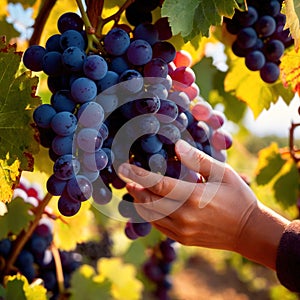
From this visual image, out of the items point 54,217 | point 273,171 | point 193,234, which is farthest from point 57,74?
point 273,171

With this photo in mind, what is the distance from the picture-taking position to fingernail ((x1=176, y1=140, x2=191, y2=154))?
0.87m

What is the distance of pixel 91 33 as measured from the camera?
863mm

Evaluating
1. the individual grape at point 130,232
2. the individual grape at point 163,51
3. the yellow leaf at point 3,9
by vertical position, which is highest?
→ the yellow leaf at point 3,9

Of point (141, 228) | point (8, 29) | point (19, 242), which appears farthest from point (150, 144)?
point (8, 29)

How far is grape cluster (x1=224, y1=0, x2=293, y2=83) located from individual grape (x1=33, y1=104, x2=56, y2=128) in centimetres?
41

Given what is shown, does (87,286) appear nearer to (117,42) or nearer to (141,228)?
(141,228)

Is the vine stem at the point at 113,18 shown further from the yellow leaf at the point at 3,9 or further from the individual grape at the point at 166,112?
the yellow leaf at the point at 3,9

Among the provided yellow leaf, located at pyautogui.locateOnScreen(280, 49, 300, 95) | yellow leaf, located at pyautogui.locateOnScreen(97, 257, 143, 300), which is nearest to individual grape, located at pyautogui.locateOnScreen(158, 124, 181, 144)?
yellow leaf, located at pyautogui.locateOnScreen(280, 49, 300, 95)

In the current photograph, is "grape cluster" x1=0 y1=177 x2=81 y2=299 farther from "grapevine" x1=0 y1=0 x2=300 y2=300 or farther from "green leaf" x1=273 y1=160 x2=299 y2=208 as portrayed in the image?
"green leaf" x1=273 y1=160 x2=299 y2=208

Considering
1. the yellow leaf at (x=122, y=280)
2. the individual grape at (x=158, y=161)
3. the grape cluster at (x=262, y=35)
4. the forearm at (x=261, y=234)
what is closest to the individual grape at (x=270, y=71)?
the grape cluster at (x=262, y=35)

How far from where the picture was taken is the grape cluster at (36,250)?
1213 mm

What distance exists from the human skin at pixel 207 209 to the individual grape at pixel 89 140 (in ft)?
0.27

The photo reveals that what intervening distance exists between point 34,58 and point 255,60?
403 mm

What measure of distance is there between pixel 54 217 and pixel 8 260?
117 mm
